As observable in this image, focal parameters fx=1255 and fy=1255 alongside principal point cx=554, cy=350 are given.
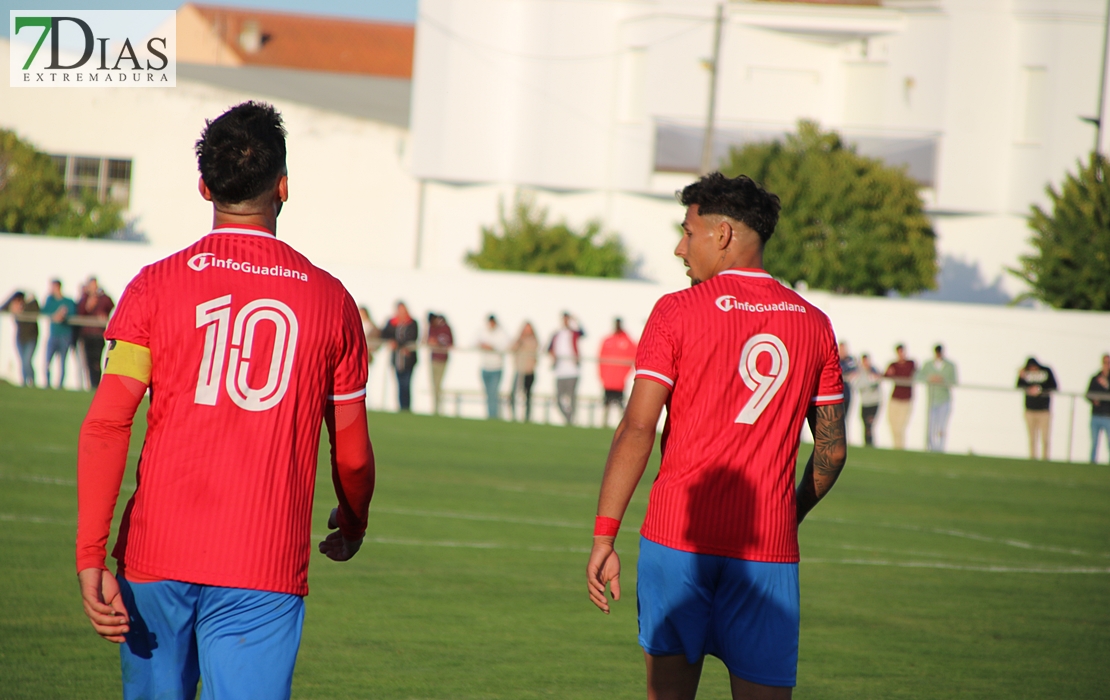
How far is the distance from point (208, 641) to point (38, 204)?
129 feet

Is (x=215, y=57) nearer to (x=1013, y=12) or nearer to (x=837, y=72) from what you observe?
(x=837, y=72)

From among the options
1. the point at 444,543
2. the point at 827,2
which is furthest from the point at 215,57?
the point at 444,543

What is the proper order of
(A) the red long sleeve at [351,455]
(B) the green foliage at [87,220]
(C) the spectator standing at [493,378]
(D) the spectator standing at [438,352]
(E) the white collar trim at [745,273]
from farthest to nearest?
(B) the green foliage at [87,220], (D) the spectator standing at [438,352], (C) the spectator standing at [493,378], (E) the white collar trim at [745,273], (A) the red long sleeve at [351,455]

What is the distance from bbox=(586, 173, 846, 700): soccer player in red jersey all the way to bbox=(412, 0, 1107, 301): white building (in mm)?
36293

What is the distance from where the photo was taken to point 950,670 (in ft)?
22.4

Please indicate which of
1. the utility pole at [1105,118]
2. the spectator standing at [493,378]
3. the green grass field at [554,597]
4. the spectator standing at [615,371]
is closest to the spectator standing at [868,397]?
the spectator standing at [615,371]

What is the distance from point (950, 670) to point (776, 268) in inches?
1159

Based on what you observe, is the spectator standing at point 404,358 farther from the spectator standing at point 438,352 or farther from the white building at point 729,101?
the white building at point 729,101

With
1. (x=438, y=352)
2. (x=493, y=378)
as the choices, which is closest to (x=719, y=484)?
(x=493, y=378)

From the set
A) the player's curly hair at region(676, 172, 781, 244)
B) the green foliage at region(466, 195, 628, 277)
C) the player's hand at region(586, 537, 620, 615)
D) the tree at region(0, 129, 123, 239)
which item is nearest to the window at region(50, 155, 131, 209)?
the tree at region(0, 129, 123, 239)

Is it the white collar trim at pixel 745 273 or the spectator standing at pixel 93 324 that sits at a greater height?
the white collar trim at pixel 745 273

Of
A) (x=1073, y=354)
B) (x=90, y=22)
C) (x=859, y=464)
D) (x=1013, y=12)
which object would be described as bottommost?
(x=859, y=464)

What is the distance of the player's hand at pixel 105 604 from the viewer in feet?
9.59

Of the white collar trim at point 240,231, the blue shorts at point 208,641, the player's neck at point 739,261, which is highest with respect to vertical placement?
the player's neck at point 739,261
